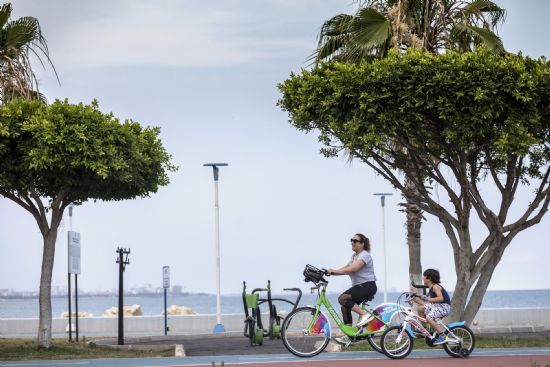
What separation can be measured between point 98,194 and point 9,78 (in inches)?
131

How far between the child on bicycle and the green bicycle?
0.60 metres

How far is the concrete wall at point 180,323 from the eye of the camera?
122 ft

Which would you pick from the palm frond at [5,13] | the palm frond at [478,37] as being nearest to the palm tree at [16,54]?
the palm frond at [5,13]

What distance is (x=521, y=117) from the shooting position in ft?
73.2

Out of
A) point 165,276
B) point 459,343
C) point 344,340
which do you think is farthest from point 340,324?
point 165,276

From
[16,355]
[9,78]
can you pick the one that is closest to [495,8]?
[9,78]

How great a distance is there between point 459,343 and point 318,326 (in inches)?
90.9

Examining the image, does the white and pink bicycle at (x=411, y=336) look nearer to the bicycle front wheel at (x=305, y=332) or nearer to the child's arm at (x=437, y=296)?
the child's arm at (x=437, y=296)

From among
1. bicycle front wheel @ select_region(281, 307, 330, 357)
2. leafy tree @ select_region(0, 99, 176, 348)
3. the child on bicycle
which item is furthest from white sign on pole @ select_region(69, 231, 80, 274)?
the child on bicycle

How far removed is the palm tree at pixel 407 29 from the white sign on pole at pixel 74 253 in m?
7.51

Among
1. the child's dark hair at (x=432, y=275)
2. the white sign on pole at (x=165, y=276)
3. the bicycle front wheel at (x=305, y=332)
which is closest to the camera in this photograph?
the bicycle front wheel at (x=305, y=332)

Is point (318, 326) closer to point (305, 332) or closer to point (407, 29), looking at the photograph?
point (305, 332)

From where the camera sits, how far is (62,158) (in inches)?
866

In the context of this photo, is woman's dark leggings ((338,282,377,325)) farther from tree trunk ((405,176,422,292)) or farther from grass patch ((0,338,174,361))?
tree trunk ((405,176,422,292))
